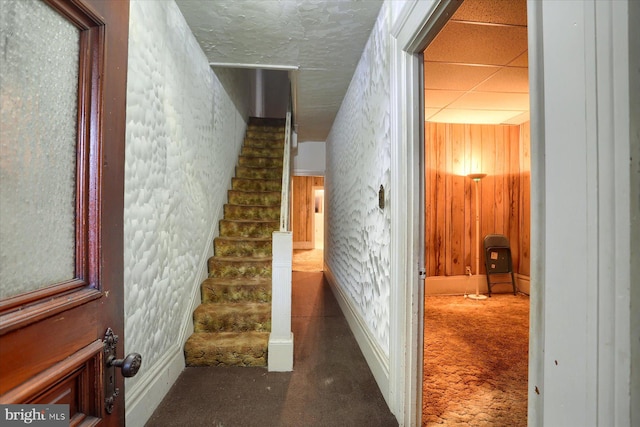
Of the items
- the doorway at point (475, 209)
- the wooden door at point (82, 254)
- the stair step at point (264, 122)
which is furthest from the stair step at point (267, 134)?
the wooden door at point (82, 254)

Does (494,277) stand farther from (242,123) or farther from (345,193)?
(242,123)

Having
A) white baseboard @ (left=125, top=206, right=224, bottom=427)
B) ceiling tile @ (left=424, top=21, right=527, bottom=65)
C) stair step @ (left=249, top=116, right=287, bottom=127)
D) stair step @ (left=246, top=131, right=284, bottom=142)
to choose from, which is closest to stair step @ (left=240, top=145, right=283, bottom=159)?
stair step @ (left=246, top=131, right=284, bottom=142)

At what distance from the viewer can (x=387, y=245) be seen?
177 cm

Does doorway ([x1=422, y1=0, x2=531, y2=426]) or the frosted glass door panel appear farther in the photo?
doorway ([x1=422, y1=0, x2=531, y2=426])

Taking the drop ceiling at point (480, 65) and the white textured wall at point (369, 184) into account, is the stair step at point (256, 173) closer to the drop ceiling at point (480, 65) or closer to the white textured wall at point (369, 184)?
the white textured wall at point (369, 184)

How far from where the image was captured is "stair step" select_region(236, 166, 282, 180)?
4051 millimetres

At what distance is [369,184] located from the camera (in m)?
2.24

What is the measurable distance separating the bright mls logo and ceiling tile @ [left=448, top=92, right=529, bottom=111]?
12.0ft

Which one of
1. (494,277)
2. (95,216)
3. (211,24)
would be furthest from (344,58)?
(494,277)

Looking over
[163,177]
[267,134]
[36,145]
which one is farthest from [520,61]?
[267,134]

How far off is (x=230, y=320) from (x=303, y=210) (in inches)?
283

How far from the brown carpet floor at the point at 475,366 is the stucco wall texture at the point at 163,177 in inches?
67.9

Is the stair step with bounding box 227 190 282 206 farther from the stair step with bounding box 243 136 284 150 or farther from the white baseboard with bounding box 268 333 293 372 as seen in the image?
the white baseboard with bounding box 268 333 293 372

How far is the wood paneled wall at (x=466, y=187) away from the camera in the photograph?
3.97 metres
